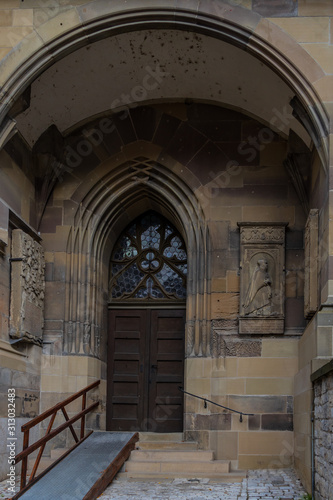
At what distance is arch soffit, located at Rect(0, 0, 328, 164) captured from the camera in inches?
345

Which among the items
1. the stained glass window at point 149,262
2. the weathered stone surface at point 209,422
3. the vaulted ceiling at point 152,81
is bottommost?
the weathered stone surface at point 209,422

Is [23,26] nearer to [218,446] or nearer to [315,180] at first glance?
[315,180]

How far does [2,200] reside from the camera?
367 inches

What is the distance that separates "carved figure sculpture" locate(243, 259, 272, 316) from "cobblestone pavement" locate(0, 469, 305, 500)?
6.82ft

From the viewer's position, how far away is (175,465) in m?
9.27

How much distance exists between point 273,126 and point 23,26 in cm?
342

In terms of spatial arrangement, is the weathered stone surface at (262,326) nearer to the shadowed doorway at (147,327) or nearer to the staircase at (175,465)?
the shadowed doorway at (147,327)

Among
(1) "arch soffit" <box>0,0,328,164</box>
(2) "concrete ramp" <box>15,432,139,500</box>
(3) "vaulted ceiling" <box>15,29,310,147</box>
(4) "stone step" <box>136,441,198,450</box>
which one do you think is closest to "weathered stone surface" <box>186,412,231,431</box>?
(4) "stone step" <box>136,441,198,450</box>

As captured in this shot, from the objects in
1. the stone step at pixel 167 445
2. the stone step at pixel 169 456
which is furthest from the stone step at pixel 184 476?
the stone step at pixel 167 445

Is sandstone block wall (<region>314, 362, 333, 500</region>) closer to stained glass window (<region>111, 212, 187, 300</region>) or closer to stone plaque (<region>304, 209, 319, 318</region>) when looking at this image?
stone plaque (<region>304, 209, 319, 318</region>)

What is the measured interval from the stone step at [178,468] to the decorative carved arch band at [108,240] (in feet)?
5.27

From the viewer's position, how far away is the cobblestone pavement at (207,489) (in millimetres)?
8062

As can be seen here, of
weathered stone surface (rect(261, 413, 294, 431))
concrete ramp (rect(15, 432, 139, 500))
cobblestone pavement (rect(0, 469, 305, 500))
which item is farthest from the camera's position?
weathered stone surface (rect(261, 413, 294, 431))

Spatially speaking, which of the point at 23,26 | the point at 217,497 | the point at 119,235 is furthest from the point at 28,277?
the point at 217,497
